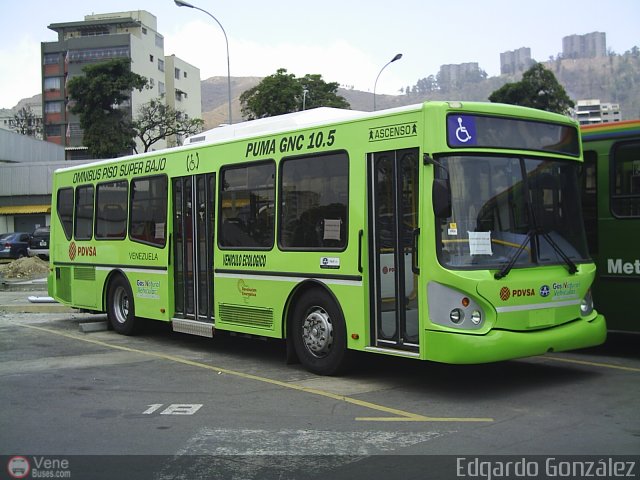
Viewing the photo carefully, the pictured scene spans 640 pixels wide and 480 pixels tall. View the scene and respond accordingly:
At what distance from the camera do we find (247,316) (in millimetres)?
10070

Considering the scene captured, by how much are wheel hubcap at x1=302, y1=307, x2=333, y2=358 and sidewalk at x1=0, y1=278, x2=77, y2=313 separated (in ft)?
32.0

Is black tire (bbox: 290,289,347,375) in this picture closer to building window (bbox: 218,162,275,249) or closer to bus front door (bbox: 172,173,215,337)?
building window (bbox: 218,162,275,249)

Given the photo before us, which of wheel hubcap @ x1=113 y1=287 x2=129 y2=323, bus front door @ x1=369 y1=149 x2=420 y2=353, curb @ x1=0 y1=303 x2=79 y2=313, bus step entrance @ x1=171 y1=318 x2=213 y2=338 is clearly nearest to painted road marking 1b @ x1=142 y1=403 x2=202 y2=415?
bus front door @ x1=369 y1=149 x2=420 y2=353

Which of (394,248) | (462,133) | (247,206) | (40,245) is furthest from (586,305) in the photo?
(40,245)

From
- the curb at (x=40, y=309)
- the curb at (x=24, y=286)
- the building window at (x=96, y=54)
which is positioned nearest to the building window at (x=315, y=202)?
the curb at (x=40, y=309)

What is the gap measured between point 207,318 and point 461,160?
5010 millimetres

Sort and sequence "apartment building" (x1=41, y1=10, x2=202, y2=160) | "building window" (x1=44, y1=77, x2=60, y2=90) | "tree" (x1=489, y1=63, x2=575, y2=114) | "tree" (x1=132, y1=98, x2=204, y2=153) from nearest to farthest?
"tree" (x1=489, y1=63, x2=575, y2=114) < "tree" (x1=132, y1=98, x2=204, y2=153) < "apartment building" (x1=41, y1=10, x2=202, y2=160) < "building window" (x1=44, y1=77, x2=60, y2=90)

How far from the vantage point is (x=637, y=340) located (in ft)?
37.7

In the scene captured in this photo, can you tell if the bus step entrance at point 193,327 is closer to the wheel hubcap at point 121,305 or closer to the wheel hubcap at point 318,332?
the wheel hubcap at point 121,305

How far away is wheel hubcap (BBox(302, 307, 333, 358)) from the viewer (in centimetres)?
881

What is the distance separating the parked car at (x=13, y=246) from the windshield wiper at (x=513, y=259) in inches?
1380

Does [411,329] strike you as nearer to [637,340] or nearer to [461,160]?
[461,160]

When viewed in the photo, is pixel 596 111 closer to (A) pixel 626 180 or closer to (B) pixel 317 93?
(B) pixel 317 93

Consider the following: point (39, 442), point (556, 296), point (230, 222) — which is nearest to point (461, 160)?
point (556, 296)
